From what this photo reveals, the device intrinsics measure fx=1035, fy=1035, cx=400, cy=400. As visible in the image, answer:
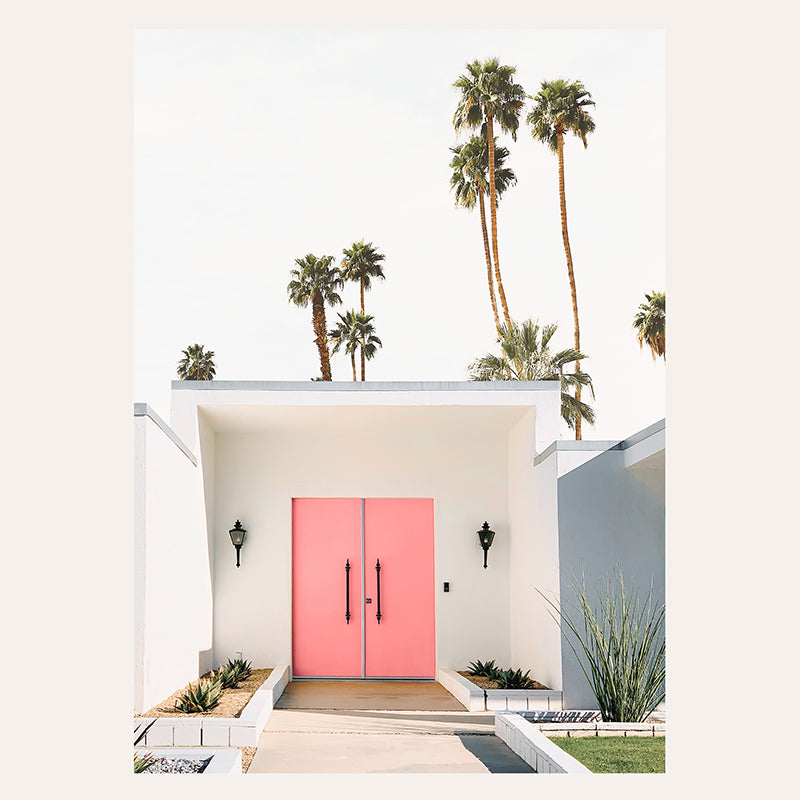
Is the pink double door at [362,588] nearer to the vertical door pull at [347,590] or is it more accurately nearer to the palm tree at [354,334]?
the vertical door pull at [347,590]

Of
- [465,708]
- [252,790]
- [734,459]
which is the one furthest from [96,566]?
[465,708]

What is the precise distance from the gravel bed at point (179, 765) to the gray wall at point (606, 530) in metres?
3.43

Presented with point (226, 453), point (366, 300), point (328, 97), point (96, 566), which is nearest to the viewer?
point (96, 566)

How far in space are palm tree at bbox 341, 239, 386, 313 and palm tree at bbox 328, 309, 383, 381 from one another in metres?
0.83

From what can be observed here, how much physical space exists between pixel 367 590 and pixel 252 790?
665 centimetres

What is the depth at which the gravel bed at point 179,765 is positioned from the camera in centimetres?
521

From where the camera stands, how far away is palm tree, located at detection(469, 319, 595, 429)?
60.6 ft

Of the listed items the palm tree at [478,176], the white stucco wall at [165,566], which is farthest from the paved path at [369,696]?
the palm tree at [478,176]

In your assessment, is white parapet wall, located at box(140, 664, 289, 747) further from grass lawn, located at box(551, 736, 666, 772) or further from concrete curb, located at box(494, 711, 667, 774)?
grass lawn, located at box(551, 736, 666, 772)

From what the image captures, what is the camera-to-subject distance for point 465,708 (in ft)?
27.6

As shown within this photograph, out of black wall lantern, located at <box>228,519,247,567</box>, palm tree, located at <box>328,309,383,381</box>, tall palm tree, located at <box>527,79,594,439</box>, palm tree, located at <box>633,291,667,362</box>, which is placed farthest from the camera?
palm tree, located at <box>328,309,383,381</box>

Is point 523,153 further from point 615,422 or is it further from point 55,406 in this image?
point 55,406

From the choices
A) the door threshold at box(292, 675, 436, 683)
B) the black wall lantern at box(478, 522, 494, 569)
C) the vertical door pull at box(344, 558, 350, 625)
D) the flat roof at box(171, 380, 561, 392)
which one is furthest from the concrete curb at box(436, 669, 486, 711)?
the flat roof at box(171, 380, 561, 392)

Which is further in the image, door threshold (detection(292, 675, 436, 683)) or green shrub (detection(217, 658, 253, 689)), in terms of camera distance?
door threshold (detection(292, 675, 436, 683))
